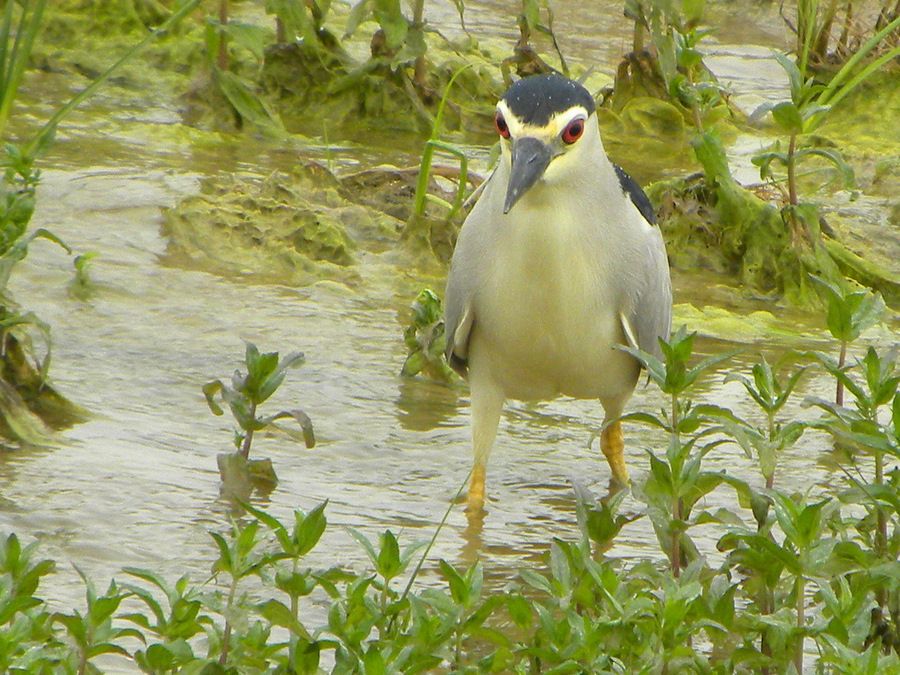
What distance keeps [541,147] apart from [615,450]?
107 cm

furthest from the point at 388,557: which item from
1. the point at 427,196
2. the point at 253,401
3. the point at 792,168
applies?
the point at 427,196

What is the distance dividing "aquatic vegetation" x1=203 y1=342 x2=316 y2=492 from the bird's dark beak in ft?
2.18

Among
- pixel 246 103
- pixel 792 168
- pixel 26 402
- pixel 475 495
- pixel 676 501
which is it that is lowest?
pixel 475 495

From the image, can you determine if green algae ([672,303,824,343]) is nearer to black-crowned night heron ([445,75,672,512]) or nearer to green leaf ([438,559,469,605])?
black-crowned night heron ([445,75,672,512])

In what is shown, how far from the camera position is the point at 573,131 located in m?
4.24

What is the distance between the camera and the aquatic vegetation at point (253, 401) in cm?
380

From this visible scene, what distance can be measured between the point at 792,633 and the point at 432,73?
605cm

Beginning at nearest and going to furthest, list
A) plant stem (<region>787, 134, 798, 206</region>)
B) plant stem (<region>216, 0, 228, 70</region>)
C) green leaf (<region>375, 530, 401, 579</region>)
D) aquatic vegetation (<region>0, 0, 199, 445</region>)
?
green leaf (<region>375, 530, 401, 579</region>)
aquatic vegetation (<region>0, 0, 199, 445</region>)
plant stem (<region>787, 134, 798, 206</region>)
plant stem (<region>216, 0, 228, 70</region>)

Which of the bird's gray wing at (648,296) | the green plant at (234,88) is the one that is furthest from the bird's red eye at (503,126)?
the green plant at (234,88)

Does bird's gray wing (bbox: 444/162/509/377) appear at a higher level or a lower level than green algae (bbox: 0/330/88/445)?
higher

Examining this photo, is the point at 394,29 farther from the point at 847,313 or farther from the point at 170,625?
the point at 170,625

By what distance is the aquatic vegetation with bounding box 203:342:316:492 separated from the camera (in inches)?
149

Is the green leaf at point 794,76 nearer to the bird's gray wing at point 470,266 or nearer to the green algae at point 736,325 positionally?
the green algae at point 736,325

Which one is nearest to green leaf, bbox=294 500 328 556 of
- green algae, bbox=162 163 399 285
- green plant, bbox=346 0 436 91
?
green algae, bbox=162 163 399 285
